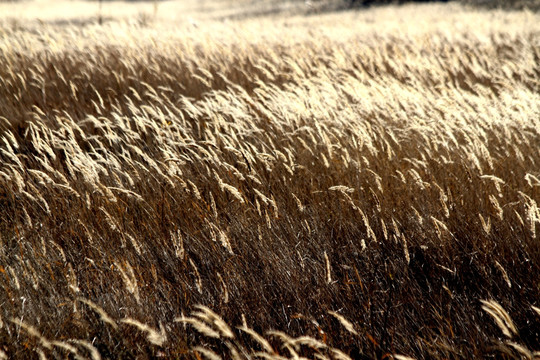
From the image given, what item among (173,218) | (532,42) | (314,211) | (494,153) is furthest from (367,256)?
(532,42)

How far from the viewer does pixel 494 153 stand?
328cm

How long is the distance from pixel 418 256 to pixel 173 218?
142 cm

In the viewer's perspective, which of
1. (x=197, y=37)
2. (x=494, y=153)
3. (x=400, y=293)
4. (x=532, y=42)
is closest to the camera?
(x=400, y=293)

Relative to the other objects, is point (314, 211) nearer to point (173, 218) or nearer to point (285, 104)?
point (173, 218)

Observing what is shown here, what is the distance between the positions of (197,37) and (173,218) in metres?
4.71

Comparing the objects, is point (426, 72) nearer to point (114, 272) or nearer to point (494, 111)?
point (494, 111)

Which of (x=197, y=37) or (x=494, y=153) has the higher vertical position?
(x=197, y=37)

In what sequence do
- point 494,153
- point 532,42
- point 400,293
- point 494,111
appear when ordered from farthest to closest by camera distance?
point 532,42 < point 494,111 < point 494,153 < point 400,293

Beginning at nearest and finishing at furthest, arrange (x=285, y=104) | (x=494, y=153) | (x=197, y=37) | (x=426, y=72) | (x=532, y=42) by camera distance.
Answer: (x=494, y=153), (x=285, y=104), (x=426, y=72), (x=197, y=37), (x=532, y=42)

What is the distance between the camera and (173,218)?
108 inches

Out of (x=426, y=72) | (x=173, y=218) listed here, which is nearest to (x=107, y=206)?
(x=173, y=218)

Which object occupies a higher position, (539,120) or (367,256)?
(539,120)

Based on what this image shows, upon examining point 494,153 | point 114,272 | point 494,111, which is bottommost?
point 114,272

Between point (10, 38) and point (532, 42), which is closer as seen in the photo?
point (10, 38)
